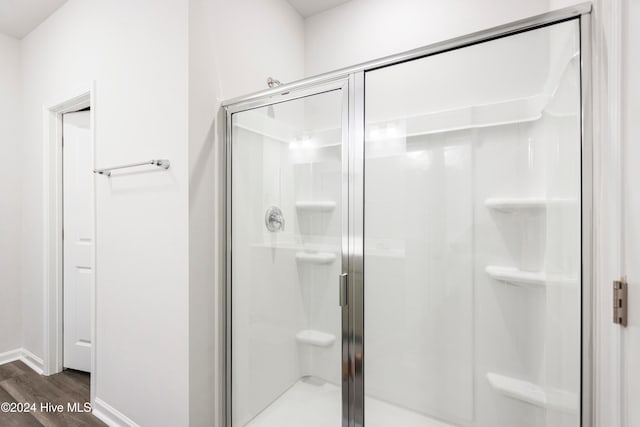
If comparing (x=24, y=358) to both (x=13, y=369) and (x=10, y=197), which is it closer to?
(x=13, y=369)

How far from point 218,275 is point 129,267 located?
56 centimetres

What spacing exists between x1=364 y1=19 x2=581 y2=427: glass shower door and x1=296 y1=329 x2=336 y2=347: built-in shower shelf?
200mm

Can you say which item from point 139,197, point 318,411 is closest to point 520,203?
point 318,411

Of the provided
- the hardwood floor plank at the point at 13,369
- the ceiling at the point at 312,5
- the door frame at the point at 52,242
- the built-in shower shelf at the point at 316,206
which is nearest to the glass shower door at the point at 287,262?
the built-in shower shelf at the point at 316,206

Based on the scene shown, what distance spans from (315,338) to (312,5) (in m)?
2.36

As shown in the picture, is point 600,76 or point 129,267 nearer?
point 600,76

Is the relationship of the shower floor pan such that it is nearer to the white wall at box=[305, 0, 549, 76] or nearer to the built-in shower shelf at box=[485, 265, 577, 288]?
the built-in shower shelf at box=[485, 265, 577, 288]

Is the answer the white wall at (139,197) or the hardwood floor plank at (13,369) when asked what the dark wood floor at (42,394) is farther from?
the white wall at (139,197)

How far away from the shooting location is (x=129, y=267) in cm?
175

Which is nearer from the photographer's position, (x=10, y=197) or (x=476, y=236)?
(x=476, y=236)

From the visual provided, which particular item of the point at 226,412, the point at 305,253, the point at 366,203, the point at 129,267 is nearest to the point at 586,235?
the point at 366,203

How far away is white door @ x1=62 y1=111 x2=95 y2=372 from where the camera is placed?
235cm

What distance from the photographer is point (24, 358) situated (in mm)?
2582

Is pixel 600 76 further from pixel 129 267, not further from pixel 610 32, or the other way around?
pixel 129 267
